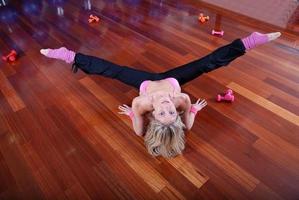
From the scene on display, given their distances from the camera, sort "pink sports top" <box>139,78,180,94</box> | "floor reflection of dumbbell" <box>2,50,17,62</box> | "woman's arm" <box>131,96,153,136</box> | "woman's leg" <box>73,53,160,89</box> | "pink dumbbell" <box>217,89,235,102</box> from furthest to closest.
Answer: "floor reflection of dumbbell" <box>2,50,17,62</box> → "pink dumbbell" <box>217,89,235,102</box> → "woman's leg" <box>73,53,160,89</box> → "pink sports top" <box>139,78,180,94</box> → "woman's arm" <box>131,96,153,136</box>

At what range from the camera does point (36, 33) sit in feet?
8.63

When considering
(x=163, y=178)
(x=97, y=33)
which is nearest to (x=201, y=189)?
(x=163, y=178)

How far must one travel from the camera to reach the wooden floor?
4.28 feet

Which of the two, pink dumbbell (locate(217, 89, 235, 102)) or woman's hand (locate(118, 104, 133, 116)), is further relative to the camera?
pink dumbbell (locate(217, 89, 235, 102))

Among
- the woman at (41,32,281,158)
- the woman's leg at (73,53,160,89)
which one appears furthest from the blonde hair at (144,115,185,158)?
Answer: the woman's leg at (73,53,160,89)

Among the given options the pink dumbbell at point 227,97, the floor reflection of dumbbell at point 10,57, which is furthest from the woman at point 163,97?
the floor reflection of dumbbell at point 10,57

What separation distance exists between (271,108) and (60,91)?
5.02ft

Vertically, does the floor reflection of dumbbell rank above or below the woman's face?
below

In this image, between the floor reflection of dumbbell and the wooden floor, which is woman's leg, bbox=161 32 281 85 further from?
the floor reflection of dumbbell

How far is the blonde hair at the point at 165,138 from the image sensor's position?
4.02 feet

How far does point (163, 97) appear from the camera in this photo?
4.24 ft

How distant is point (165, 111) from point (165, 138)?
0.46ft

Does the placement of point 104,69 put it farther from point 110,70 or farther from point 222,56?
point 222,56

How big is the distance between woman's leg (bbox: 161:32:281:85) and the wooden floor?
0.91 ft
